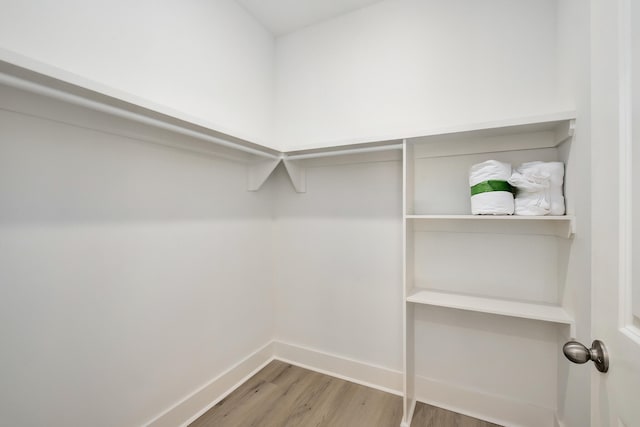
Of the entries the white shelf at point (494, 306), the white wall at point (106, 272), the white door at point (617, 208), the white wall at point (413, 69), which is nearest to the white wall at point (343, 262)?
the white shelf at point (494, 306)

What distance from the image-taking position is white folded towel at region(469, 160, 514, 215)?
53.7 inches

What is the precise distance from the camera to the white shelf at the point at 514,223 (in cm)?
129

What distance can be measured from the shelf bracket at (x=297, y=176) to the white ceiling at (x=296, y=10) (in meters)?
1.08

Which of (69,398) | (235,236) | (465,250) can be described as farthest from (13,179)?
(465,250)

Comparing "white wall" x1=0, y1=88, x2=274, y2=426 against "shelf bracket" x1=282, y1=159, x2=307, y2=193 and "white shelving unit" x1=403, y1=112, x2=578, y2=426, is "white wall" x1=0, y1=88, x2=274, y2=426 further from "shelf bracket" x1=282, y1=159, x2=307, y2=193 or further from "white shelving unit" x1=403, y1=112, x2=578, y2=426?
"white shelving unit" x1=403, y1=112, x2=578, y2=426

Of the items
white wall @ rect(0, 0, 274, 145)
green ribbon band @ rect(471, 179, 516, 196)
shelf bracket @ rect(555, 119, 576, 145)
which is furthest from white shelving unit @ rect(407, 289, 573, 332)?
white wall @ rect(0, 0, 274, 145)

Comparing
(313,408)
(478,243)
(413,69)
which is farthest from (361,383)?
(413,69)

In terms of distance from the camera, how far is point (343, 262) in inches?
80.0

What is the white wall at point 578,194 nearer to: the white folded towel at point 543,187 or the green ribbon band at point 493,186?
the white folded towel at point 543,187

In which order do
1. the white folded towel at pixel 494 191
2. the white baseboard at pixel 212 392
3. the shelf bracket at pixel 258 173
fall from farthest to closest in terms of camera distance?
the shelf bracket at pixel 258 173 → the white baseboard at pixel 212 392 → the white folded towel at pixel 494 191

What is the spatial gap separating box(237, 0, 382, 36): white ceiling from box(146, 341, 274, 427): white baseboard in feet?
8.24

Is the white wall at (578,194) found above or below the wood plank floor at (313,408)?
above

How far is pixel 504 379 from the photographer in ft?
5.21

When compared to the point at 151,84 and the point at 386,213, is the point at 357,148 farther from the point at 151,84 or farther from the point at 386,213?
the point at 151,84
